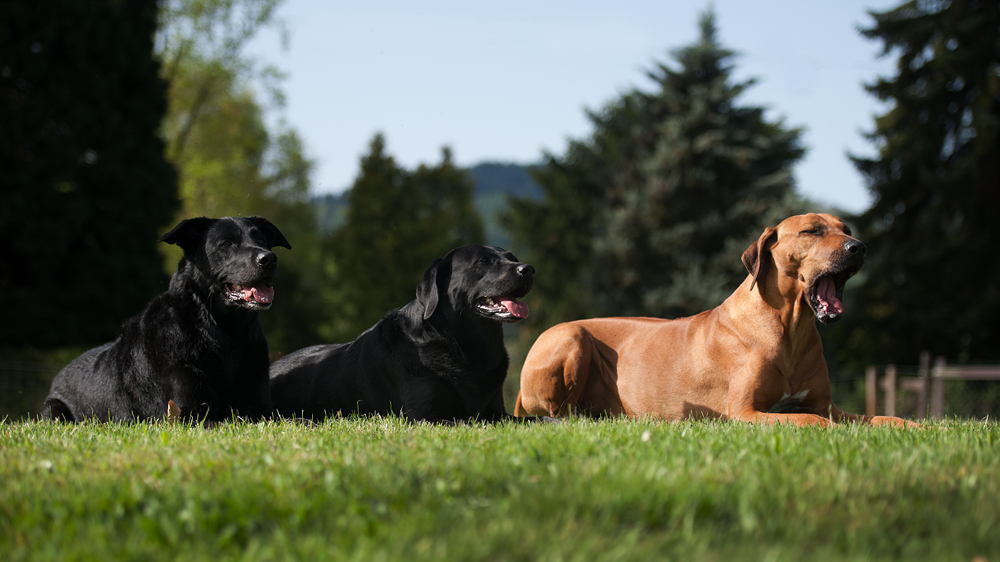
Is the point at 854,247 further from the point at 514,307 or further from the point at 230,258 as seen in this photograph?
the point at 230,258

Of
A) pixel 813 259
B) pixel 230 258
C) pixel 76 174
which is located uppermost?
pixel 76 174

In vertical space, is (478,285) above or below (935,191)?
below

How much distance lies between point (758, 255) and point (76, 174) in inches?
643

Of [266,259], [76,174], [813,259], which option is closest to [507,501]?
[266,259]

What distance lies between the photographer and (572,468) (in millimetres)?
2902

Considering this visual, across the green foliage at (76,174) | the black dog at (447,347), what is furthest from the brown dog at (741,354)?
the green foliage at (76,174)

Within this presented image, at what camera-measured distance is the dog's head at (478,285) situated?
5.43 metres

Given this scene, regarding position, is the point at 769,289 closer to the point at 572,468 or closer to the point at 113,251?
the point at 572,468

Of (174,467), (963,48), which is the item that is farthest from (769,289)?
(963,48)

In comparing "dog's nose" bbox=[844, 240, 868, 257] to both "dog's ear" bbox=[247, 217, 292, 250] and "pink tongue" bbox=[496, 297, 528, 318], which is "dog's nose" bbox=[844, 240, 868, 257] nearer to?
"pink tongue" bbox=[496, 297, 528, 318]

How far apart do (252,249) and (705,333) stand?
3315 mm

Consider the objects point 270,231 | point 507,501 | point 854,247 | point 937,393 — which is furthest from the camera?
point 937,393

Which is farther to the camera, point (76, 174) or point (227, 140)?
point (227, 140)

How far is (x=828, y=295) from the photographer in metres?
5.13
